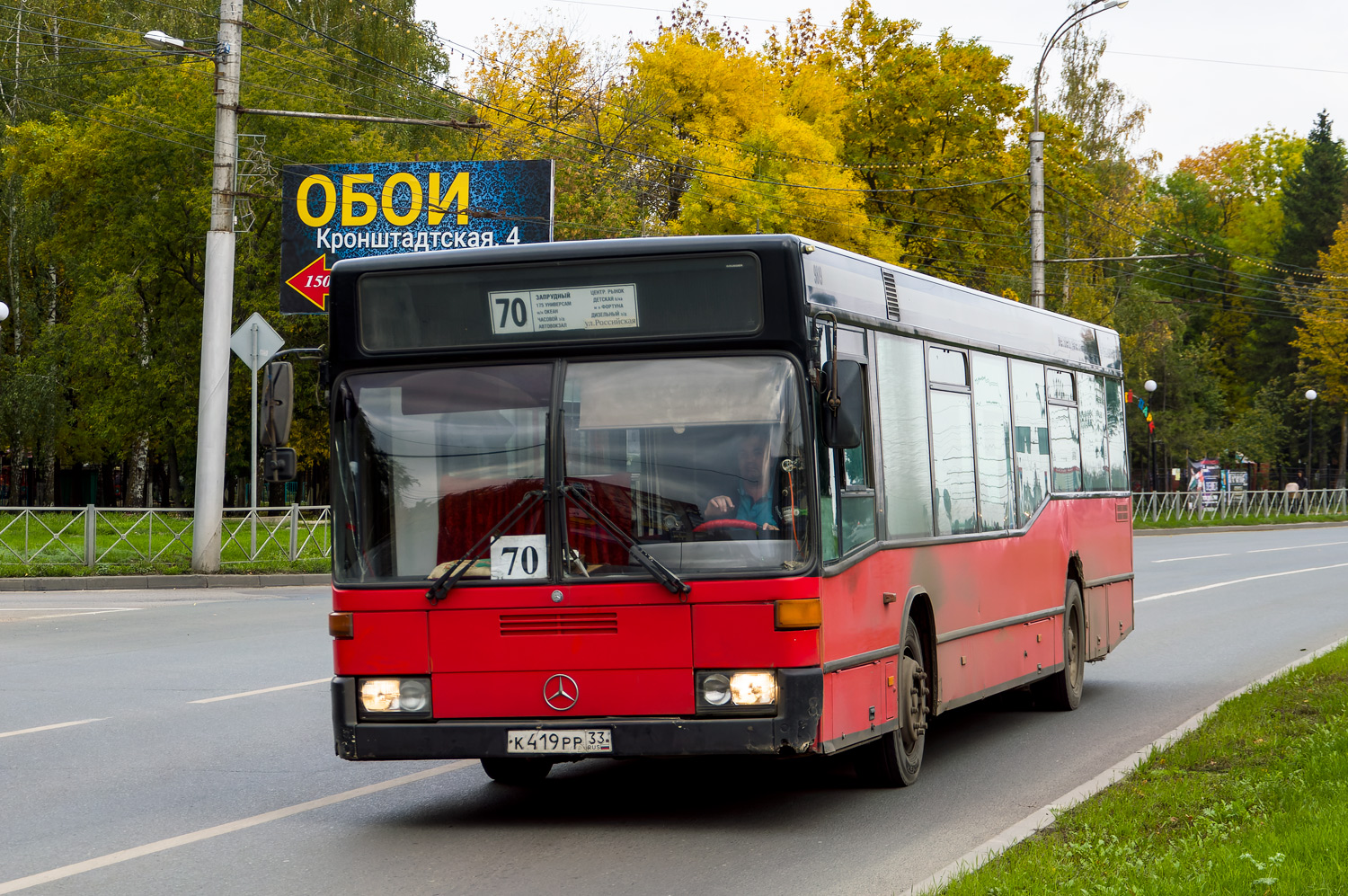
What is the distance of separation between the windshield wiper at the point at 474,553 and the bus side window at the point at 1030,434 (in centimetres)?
457

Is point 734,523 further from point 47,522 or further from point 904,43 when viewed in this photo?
point 904,43

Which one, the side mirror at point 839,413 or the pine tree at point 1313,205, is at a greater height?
the pine tree at point 1313,205

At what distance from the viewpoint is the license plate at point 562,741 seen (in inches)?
292

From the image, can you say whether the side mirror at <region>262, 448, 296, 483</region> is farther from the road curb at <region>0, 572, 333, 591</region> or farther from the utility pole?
the utility pole

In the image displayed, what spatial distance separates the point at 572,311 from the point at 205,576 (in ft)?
64.5

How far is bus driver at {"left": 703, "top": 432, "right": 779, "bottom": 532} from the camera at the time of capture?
7473 millimetres

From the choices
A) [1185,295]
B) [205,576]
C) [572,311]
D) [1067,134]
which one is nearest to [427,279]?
[572,311]

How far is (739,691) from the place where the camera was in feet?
24.2

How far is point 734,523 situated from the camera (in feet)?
24.5

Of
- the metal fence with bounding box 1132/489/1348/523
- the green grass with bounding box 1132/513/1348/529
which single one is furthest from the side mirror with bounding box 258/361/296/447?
the metal fence with bounding box 1132/489/1348/523

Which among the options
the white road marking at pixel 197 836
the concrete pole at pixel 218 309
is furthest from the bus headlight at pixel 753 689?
the concrete pole at pixel 218 309

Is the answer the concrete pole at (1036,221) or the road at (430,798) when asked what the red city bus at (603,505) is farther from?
the concrete pole at (1036,221)

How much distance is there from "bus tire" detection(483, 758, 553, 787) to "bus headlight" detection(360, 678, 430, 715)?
144 cm

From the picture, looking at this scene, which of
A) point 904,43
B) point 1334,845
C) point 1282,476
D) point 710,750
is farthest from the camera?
point 1282,476
